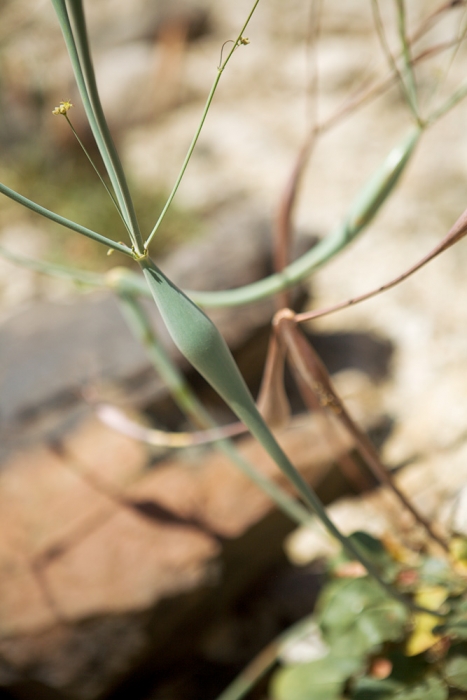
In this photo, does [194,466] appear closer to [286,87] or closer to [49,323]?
[49,323]

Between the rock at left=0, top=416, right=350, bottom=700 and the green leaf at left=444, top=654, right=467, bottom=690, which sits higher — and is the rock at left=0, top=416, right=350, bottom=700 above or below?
above

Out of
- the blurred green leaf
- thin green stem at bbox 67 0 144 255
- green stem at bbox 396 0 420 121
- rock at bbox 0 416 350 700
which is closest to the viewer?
thin green stem at bbox 67 0 144 255

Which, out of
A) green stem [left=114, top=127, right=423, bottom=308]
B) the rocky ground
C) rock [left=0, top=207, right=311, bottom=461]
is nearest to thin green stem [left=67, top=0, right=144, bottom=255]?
green stem [left=114, top=127, right=423, bottom=308]

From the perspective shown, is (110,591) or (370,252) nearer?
(110,591)

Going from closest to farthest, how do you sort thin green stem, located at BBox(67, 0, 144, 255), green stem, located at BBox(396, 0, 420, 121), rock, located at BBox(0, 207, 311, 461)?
1. thin green stem, located at BBox(67, 0, 144, 255)
2. green stem, located at BBox(396, 0, 420, 121)
3. rock, located at BBox(0, 207, 311, 461)

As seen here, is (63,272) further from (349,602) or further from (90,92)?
(349,602)

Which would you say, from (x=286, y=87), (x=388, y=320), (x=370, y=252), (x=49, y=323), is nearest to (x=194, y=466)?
(x=49, y=323)

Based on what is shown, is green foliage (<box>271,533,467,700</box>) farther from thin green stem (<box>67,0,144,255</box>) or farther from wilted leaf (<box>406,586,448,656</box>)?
thin green stem (<box>67,0,144,255</box>)
